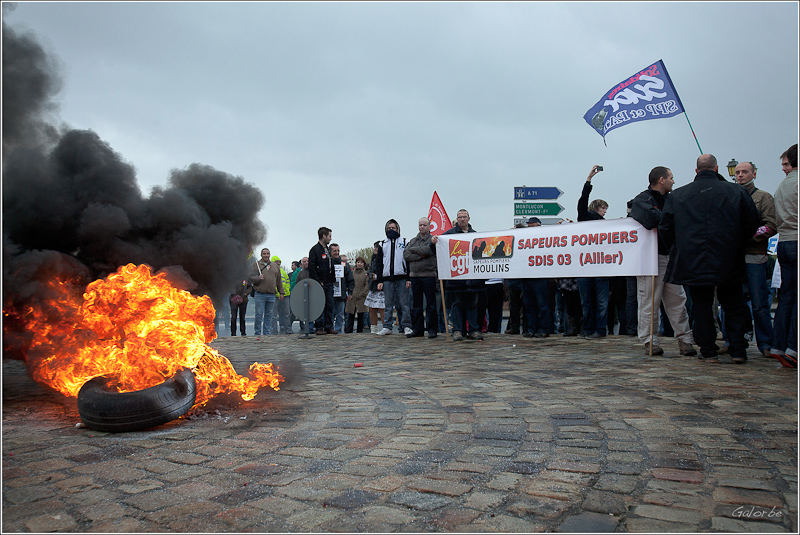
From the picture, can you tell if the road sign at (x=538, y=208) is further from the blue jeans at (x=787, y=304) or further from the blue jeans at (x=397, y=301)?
the blue jeans at (x=787, y=304)

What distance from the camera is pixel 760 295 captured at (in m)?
7.26

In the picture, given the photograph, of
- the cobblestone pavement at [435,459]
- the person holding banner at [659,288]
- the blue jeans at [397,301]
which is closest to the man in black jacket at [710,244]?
the person holding banner at [659,288]

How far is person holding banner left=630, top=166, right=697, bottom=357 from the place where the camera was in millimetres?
7871

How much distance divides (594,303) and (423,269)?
3.39 meters

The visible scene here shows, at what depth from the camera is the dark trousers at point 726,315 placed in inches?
278

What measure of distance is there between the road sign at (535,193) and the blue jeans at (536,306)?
13.5 ft

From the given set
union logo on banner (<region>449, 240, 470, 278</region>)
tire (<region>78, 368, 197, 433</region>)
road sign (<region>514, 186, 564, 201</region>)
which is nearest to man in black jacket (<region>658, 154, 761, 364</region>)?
union logo on banner (<region>449, 240, 470, 278</region>)

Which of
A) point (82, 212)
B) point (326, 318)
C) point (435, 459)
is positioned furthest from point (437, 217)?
point (435, 459)

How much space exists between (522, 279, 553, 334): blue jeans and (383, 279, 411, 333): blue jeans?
8.47 ft

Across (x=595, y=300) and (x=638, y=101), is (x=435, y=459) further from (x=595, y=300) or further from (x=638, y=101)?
(x=638, y=101)

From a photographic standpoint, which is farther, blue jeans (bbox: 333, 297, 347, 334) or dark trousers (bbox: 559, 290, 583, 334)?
blue jeans (bbox: 333, 297, 347, 334)

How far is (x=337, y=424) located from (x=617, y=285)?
29.6ft

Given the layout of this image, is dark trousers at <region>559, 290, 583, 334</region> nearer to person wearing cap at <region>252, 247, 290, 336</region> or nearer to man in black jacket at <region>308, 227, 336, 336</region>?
man in black jacket at <region>308, 227, 336, 336</region>

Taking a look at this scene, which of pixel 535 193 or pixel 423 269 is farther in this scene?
pixel 535 193
